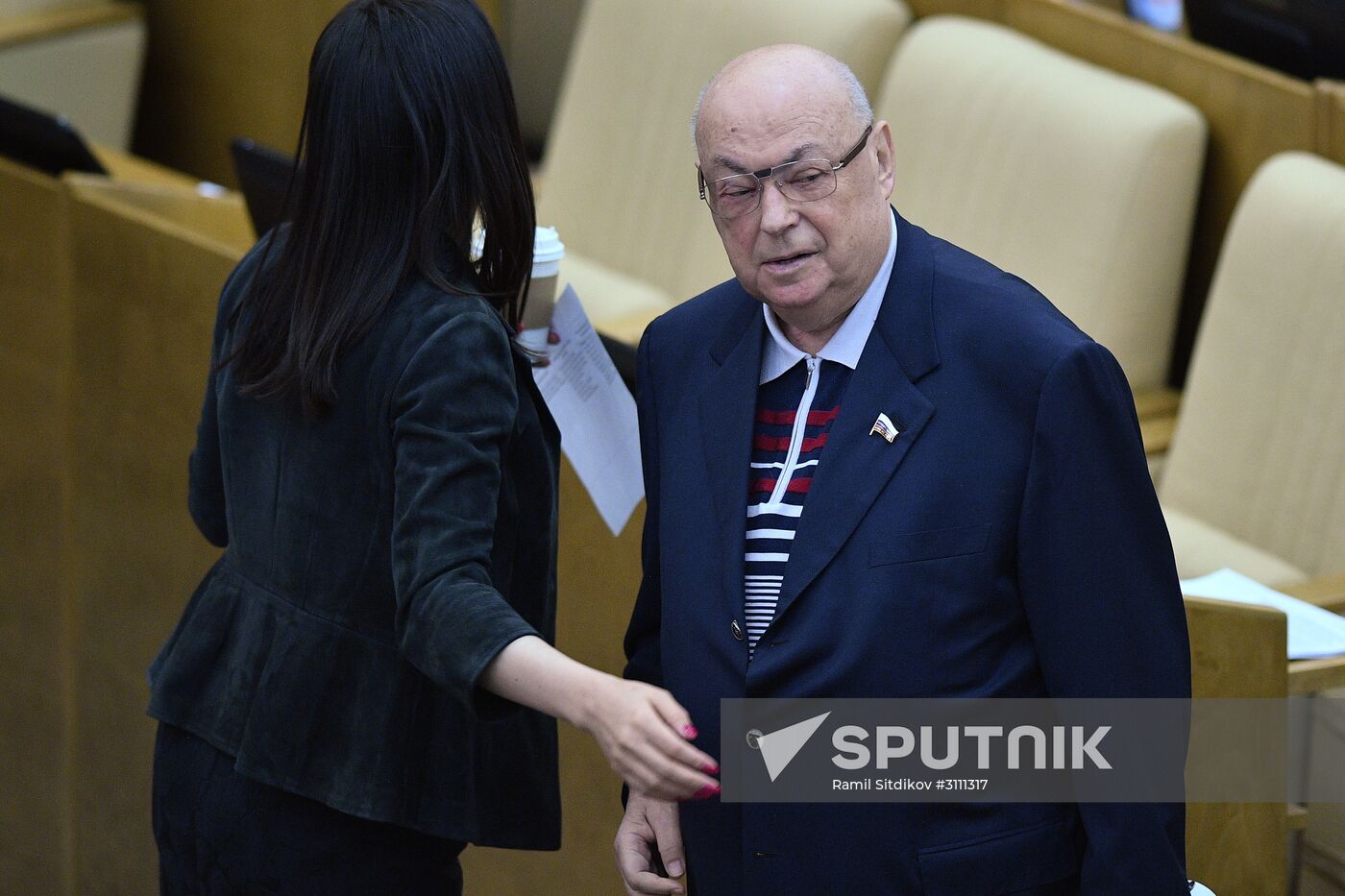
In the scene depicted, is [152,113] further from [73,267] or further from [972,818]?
[972,818]

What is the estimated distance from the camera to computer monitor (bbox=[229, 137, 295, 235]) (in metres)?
2.80

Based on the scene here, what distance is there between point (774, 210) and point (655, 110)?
2783mm

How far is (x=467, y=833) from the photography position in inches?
67.4

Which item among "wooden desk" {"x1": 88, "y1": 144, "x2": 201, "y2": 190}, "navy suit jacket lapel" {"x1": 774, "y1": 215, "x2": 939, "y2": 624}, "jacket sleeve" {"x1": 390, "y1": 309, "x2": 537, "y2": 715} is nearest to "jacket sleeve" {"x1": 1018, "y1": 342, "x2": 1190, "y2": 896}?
"navy suit jacket lapel" {"x1": 774, "y1": 215, "x2": 939, "y2": 624}

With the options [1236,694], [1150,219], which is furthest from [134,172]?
[1236,694]

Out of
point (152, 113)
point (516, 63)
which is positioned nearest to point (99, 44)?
point (152, 113)

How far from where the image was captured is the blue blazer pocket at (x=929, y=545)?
4.71 feet

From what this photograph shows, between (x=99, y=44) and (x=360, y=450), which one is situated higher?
(x=360, y=450)

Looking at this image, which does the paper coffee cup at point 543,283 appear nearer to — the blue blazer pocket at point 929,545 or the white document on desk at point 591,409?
the white document on desk at point 591,409

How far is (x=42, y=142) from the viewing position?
10.5ft

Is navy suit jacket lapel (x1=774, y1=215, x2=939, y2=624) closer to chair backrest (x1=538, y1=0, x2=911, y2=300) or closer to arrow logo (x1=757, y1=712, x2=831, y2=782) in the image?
arrow logo (x1=757, y1=712, x2=831, y2=782)

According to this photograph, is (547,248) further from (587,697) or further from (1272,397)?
→ (1272,397)

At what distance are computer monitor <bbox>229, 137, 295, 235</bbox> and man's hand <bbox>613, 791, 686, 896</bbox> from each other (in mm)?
1434

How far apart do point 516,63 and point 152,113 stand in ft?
3.93
